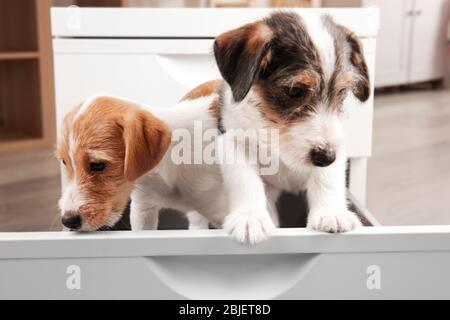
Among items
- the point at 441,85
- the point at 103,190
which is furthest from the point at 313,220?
the point at 441,85

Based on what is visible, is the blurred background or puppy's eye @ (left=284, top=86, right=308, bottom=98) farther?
the blurred background

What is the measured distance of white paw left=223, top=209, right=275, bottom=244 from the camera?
0.45m

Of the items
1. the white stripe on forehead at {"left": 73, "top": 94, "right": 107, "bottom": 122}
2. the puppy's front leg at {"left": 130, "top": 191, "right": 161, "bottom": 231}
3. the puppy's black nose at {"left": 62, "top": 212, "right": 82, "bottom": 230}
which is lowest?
the puppy's front leg at {"left": 130, "top": 191, "right": 161, "bottom": 231}

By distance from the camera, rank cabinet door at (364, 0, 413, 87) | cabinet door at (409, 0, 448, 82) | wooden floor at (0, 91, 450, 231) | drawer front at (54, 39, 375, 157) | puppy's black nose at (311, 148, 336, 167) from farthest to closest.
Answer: cabinet door at (409, 0, 448, 82) → cabinet door at (364, 0, 413, 87) → wooden floor at (0, 91, 450, 231) → drawer front at (54, 39, 375, 157) → puppy's black nose at (311, 148, 336, 167)

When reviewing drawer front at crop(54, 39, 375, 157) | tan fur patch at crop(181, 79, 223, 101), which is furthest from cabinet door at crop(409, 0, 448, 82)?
tan fur patch at crop(181, 79, 223, 101)

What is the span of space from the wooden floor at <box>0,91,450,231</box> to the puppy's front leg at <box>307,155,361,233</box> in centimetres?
23

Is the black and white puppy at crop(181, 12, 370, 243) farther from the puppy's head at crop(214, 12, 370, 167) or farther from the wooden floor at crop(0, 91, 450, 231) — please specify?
the wooden floor at crop(0, 91, 450, 231)

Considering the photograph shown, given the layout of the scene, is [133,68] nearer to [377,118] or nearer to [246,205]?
[246,205]

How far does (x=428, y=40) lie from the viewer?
2902mm

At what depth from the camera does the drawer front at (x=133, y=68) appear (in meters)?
0.67

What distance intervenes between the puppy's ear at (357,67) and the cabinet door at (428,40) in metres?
2.49

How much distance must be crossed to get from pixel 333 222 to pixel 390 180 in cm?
78

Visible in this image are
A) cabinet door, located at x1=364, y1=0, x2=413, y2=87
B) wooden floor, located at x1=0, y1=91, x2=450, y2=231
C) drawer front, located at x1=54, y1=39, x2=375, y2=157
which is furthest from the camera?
cabinet door, located at x1=364, y1=0, x2=413, y2=87

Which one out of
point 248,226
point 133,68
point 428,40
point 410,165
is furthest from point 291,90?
point 428,40
